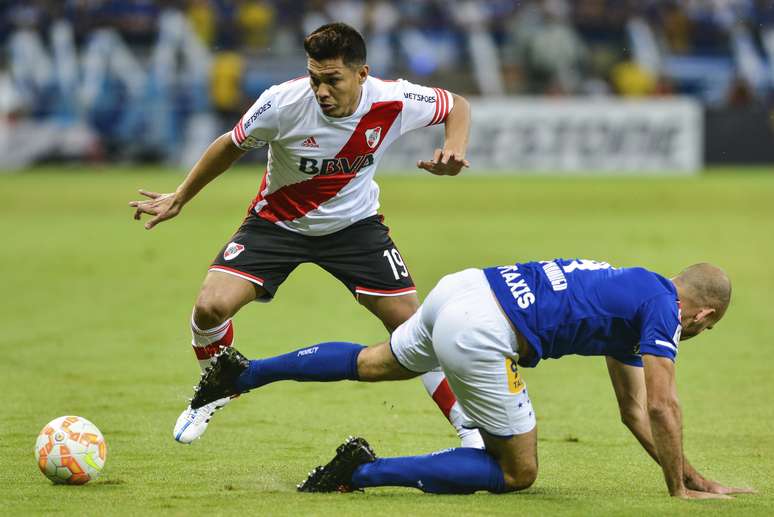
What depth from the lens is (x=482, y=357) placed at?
5727 millimetres

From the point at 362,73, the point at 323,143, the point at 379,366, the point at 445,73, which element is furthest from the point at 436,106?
the point at 445,73

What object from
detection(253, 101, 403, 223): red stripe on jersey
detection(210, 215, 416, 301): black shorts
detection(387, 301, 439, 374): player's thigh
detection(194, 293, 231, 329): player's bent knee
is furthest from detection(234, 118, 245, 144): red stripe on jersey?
detection(387, 301, 439, 374): player's thigh

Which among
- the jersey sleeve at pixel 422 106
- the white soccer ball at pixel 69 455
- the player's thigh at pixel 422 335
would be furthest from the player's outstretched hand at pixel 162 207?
the player's thigh at pixel 422 335

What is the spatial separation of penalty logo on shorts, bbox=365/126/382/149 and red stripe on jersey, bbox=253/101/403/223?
14 millimetres

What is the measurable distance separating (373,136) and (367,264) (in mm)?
718

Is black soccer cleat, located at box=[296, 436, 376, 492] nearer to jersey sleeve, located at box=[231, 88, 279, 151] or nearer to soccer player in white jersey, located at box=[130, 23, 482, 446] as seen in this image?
soccer player in white jersey, located at box=[130, 23, 482, 446]

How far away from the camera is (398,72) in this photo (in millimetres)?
29469

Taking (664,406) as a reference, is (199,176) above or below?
above

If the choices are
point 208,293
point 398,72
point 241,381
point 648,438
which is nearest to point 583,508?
point 648,438

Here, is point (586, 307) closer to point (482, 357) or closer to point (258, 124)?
point (482, 357)

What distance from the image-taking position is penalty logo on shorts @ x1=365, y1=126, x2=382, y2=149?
729 centimetres

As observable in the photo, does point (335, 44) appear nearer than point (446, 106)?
Yes

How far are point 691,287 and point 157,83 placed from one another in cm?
2525

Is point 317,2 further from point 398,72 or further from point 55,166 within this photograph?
point 55,166
